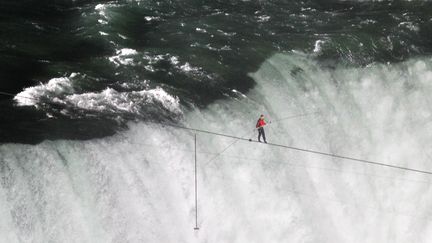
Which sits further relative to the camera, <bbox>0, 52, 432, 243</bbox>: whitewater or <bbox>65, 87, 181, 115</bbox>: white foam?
<bbox>65, 87, 181, 115</bbox>: white foam

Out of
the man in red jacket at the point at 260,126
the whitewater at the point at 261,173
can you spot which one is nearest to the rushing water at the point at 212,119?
the whitewater at the point at 261,173

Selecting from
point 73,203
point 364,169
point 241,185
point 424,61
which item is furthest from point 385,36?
point 73,203

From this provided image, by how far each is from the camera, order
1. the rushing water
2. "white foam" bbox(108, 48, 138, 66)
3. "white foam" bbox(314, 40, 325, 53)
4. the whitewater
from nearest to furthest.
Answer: the whitewater < the rushing water < "white foam" bbox(108, 48, 138, 66) < "white foam" bbox(314, 40, 325, 53)

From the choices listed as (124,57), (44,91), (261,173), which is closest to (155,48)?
(124,57)

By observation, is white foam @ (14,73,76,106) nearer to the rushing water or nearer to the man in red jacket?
the rushing water

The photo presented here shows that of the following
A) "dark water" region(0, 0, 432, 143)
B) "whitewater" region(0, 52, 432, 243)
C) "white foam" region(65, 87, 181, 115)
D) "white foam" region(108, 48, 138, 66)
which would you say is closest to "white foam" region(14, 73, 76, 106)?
"dark water" region(0, 0, 432, 143)
